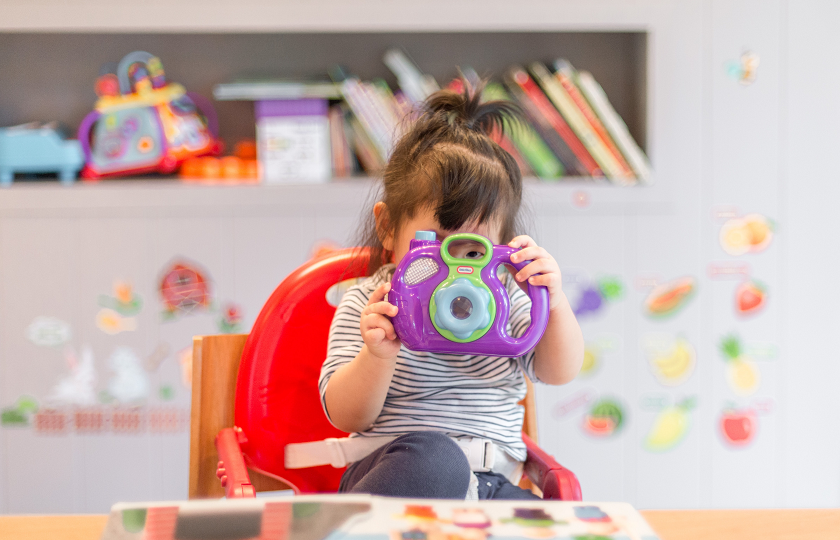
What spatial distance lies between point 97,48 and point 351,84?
1.94ft

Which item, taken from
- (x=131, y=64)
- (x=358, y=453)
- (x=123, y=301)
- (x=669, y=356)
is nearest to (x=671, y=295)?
(x=669, y=356)

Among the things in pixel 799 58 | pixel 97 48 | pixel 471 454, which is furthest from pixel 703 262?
pixel 97 48

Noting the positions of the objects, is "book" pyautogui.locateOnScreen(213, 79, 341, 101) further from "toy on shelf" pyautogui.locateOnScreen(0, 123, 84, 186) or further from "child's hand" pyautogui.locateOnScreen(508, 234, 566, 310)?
"child's hand" pyautogui.locateOnScreen(508, 234, 566, 310)

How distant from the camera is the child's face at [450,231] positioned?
2.26 ft

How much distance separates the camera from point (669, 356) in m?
1.42

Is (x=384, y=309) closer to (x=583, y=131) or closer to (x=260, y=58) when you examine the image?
(x=583, y=131)

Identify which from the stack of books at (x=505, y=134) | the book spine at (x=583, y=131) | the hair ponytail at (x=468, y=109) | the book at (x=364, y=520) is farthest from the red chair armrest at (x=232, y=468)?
the book spine at (x=583, y=131)

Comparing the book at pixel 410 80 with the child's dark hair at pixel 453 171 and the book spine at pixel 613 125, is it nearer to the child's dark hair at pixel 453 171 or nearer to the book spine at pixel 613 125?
the book spine at pixel 613 125

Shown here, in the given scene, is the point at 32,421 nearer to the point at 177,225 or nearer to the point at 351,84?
the point at 177,225

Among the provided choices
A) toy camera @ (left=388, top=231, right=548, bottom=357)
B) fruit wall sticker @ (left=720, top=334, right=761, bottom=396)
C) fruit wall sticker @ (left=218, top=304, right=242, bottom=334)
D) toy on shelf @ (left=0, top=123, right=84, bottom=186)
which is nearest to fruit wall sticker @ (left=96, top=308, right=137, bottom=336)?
fruit wall sticker @ (left=218, top=304, right=242, bottom=334)

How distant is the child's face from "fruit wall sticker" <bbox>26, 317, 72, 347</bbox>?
0.99 m

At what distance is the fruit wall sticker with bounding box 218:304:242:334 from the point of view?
1390 millimetres

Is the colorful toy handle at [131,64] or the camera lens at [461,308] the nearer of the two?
the camera lens at [461,308]

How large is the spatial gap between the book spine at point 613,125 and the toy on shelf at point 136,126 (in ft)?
2.75
